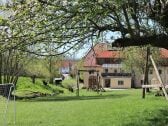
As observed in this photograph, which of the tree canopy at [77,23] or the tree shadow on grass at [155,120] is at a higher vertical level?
the tree canopy at [77,23]

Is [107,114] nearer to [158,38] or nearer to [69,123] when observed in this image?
[69,123]

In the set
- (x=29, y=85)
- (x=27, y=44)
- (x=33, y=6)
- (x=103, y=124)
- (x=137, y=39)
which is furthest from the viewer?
(x=29, y=85)

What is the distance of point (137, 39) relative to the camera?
17469 mm

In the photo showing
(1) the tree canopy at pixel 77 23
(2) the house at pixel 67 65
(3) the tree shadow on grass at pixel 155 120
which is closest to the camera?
(1) the tree canopy at pixel 77 23

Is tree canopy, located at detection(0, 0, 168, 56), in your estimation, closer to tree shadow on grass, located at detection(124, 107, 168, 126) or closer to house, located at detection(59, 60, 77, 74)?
tree shadow on grass, located at detection(124, 107, 168, 126)

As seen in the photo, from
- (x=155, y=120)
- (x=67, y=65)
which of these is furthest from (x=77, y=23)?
(x=67, y=65)

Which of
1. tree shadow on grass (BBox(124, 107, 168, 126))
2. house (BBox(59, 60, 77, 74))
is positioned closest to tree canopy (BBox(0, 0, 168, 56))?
tree shadow on grass (BBox(124, 107, 168, 126))

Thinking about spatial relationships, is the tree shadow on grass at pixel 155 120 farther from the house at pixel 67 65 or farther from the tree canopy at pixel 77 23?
the house at pixel 67 65

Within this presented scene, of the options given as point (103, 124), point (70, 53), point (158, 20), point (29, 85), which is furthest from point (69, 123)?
point (29, 85)

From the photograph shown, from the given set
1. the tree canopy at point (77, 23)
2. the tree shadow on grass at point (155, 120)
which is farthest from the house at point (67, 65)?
the tree canopy at point (77, 23)

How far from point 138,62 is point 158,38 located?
55743mm

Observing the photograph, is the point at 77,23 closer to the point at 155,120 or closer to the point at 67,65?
the point at 155,120

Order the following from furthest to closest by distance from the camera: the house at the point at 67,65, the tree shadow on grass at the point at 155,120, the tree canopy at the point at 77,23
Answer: the house at the point at 67,65 < the tree shadow on grass at the point at 155,120 < the tree canopy at the point at 77,23

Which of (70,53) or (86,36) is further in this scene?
(70,53)
